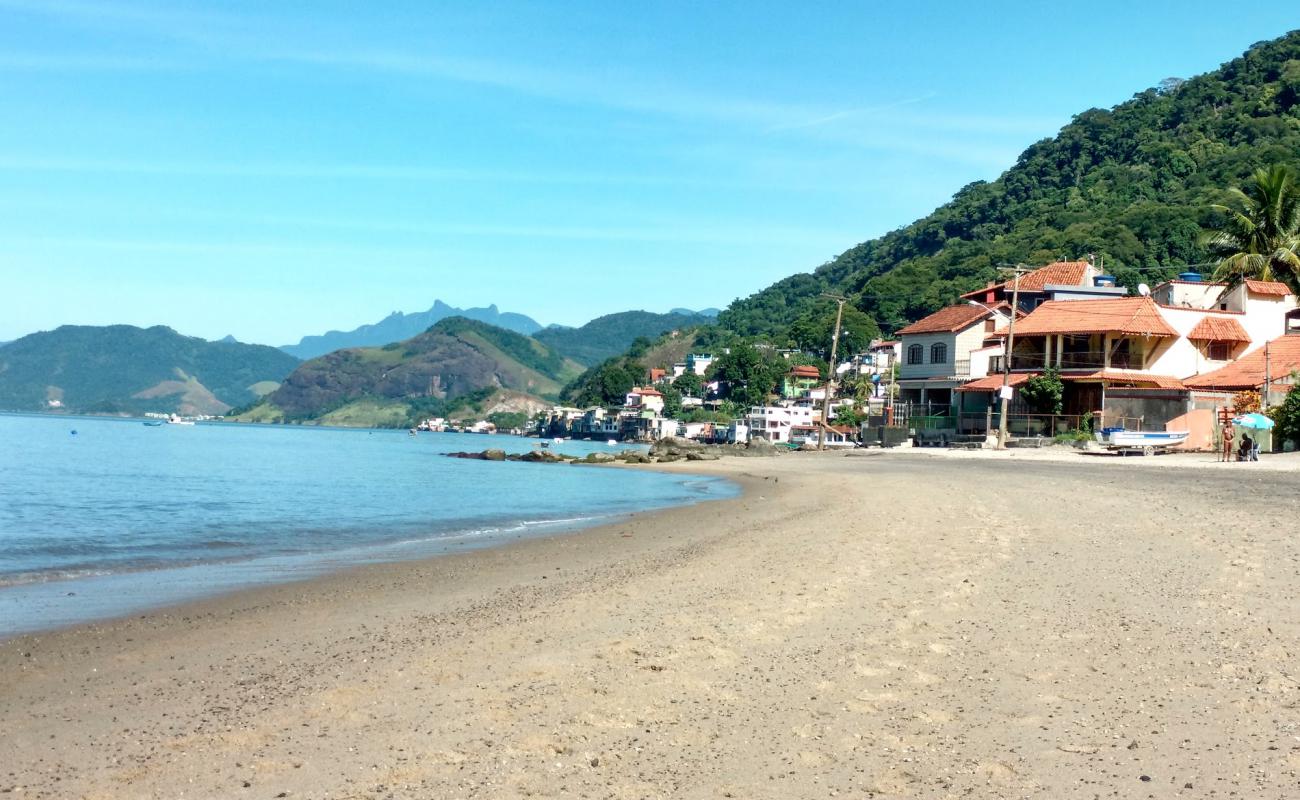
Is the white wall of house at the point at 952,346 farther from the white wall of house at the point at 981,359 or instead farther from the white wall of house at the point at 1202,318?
the white wall of house at the point at 1202,318

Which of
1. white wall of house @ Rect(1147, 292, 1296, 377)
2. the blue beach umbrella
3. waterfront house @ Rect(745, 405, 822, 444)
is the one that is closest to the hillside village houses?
white wall of house @ Rect(1147, 292, 1296, 377)

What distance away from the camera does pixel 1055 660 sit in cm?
787

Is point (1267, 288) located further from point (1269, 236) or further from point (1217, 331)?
point (1269, 236)

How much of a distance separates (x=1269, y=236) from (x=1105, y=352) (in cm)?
1718

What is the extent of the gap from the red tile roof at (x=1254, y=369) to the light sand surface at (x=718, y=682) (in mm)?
32662

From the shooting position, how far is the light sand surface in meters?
5.81

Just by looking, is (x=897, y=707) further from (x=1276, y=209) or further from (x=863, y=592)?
(x=1276, y=209)

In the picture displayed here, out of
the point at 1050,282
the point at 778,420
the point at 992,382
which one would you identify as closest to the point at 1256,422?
the point at 992,382

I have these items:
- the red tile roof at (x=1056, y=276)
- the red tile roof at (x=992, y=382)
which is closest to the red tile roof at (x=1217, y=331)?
the red tile roof at (x=992, y=382)

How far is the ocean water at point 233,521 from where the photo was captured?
14.2 meters

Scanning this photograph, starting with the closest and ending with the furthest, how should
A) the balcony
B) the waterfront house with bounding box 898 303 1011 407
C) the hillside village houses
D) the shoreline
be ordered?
the shoreline < the hillside village houses < the balcony < the waterfront house with bounding box 898 303 1011 407

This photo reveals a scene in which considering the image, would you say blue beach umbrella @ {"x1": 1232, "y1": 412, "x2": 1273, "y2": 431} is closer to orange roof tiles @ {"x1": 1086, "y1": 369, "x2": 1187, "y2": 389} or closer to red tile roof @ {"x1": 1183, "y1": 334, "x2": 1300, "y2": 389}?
red tile roof @ {"x1": 1183, "y1": 334, "x2": 1300, "y2": 389}

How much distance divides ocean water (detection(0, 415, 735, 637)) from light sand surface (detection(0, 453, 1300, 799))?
2.44m

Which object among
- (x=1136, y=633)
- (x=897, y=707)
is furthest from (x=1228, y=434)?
(x=897, y=707)
